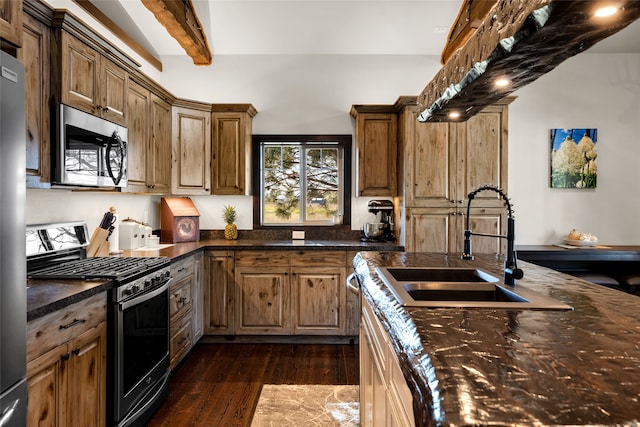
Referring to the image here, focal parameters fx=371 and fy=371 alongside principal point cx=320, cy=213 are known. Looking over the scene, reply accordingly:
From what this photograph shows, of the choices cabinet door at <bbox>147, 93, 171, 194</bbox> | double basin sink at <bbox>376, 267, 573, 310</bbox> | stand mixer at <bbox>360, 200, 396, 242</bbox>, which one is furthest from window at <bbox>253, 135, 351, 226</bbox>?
double basin sink at <bbox>376, 267, 573, 310</bbox>

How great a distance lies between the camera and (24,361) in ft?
4.20

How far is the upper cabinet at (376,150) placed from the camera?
12.8 feet

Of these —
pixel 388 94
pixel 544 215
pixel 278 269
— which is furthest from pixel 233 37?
pixel 544 215

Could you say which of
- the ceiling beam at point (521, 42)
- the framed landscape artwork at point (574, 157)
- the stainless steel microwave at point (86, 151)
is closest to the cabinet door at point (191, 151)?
the stainless steel microwave at point (86, 151)

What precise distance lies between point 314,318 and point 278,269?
23.5 inches

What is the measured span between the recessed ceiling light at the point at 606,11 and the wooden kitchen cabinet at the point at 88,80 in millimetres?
2430

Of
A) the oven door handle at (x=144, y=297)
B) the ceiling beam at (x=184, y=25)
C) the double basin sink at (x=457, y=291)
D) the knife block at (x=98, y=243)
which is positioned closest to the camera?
the double basin sink at (x=457, y=291)

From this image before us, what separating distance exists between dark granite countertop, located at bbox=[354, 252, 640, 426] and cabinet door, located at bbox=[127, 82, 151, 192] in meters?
2.41

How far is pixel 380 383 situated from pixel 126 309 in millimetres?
1404

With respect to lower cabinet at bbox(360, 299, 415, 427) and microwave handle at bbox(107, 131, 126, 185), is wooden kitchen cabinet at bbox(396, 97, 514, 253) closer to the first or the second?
lower cabinet at bbox(360, 299, 415, 427)

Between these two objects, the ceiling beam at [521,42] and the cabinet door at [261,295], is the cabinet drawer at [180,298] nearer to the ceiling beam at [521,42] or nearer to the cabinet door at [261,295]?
the cabinet door at [261,295]

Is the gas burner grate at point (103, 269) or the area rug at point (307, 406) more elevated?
the gas burner grate at point (103, 269)

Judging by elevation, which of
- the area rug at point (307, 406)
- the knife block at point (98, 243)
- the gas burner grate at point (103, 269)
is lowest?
the area rug at point (307, 406)

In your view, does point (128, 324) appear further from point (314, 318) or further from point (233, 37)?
point (233, 37)
